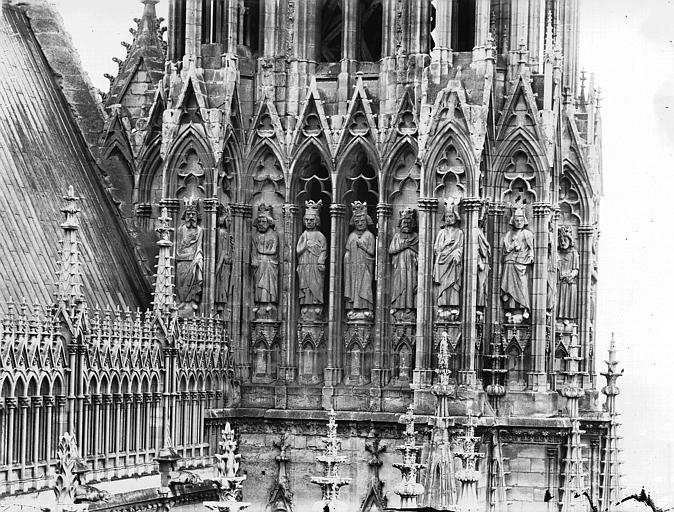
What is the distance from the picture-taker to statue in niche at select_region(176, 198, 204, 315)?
77750 millimetres

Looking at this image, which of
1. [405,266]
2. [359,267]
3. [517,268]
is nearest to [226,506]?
[405,266]

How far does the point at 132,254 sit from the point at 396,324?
879 centimetres

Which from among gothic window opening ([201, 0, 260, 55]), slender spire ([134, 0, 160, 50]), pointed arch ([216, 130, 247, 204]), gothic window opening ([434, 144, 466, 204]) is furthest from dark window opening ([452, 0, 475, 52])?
slender spire ([134, 0, 160, 50])

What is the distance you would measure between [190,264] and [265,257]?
8.93 feet

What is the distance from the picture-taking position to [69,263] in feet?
219

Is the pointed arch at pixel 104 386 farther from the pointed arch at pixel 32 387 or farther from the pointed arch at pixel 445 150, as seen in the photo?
the pointed arch at pixel 445 150

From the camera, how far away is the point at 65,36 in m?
80.8

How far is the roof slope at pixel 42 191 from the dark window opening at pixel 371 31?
10352 mm

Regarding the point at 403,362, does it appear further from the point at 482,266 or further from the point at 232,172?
the point at 232,172

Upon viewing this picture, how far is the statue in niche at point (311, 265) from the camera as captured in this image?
78812 mm

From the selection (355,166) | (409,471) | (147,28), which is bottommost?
(409,471)

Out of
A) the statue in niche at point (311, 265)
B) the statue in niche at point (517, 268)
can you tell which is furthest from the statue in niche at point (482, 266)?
the statue in niche at point (311, 265)

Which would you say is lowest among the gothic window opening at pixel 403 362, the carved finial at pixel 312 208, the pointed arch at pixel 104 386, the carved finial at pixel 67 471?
the carved finial at pixel 67 471

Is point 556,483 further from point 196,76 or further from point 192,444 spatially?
point 196,76
